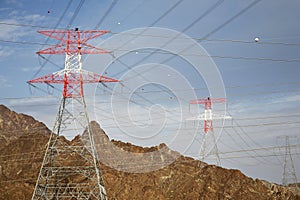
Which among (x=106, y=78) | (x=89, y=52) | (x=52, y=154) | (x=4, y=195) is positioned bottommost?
(x=4, y=195)

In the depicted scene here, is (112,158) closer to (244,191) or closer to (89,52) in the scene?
(244,191)

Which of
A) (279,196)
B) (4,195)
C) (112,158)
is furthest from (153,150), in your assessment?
(4,195)

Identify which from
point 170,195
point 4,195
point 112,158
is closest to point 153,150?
point 112,158

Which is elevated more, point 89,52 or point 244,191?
point 89,52

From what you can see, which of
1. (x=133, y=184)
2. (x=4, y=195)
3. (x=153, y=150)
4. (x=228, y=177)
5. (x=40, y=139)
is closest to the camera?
(x=4, y=195)

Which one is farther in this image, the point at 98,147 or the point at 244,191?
the point at 98,147

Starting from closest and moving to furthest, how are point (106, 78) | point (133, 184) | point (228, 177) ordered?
point (106, 78) → point (133, 184) → point (228, 177)

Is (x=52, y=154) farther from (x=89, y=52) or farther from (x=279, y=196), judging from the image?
(x=279, y=196)
